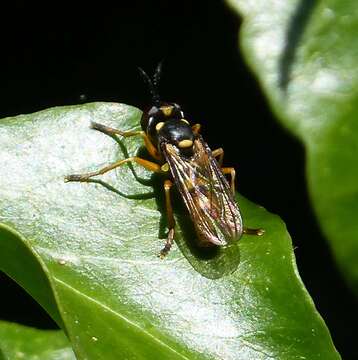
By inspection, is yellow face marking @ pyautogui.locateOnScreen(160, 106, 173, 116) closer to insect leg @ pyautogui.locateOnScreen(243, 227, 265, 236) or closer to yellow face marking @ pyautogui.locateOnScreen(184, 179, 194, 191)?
yellow face marking @ pyautogui.locateOnScreen(184, 179, 194, 191)

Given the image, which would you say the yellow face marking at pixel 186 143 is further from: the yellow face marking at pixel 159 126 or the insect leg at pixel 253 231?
the insect leg at pixel 253 231

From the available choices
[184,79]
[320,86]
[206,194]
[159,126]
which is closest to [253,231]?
[206,194]

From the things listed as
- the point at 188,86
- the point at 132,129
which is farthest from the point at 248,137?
the point at 132,129

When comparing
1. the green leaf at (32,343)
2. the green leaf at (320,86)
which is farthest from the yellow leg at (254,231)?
the green leaf at (32,343)

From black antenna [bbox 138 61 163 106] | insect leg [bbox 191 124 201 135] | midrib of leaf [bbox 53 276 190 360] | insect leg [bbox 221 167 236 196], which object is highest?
black antenna [bbox 138 61 163 106]

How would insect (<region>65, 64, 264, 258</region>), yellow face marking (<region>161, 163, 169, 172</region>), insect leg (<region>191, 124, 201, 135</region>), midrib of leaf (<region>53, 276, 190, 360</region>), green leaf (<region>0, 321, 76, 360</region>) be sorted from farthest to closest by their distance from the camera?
insect leg (<region>191, 124, 201, 135</region>)
yellow face marking (<region>161, 163, 169, 172</region>)
insect (<region>65, 64, 264, 258</region>)
green leaf (<region>0, 321, 76, 360</region>)
midrib of leaf (<region>53, 276, 190, 360</region>)

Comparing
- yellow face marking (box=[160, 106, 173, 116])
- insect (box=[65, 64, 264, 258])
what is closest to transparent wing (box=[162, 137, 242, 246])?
insect (box=[65, 64, 264, 258])

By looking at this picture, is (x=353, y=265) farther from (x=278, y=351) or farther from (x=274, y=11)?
(x=274, y=11)
